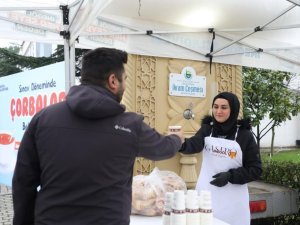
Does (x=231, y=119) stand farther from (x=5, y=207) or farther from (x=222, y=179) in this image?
(x=5, y=207)

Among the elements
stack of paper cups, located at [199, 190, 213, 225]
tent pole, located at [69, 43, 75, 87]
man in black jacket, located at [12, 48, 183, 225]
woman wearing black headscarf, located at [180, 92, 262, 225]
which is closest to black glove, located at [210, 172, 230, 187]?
woman wearing black headscarf, located at [180, 92, 262, 225]

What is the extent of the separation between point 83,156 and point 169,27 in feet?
9.82

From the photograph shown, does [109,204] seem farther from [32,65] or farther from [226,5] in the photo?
[32,65]

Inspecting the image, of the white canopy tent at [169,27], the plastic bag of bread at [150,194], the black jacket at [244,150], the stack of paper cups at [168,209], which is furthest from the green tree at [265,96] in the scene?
the stack of paper cups at [168,209]

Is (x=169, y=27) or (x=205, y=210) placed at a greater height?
(x=169, y=27)

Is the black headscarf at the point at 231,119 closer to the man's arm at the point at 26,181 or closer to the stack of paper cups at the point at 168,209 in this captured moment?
the stack of paper cups at the point at 168,209

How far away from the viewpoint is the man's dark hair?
146 cm

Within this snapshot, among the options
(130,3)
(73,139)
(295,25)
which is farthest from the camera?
(295,25)

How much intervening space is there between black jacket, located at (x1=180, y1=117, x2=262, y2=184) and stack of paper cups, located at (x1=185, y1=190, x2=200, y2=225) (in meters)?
1.01

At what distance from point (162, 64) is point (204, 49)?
20.5 inches

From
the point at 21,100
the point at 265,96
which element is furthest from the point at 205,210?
the point at 265,96

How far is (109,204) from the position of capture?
4.62ft

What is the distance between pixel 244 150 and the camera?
2.86 metres

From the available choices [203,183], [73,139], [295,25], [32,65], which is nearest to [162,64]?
[295,25]
